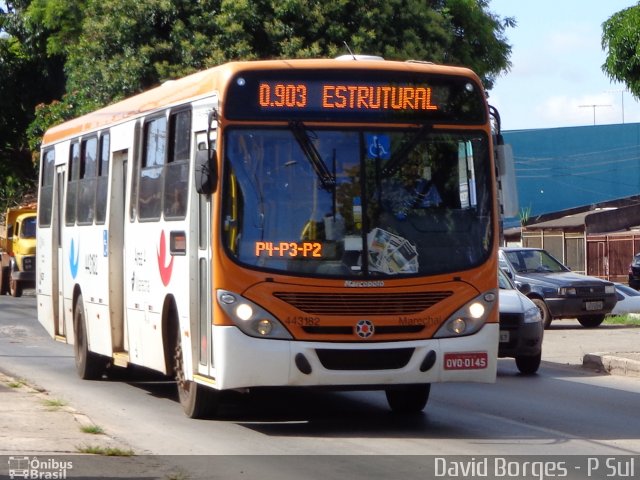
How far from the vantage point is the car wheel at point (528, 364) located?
16.4 meters

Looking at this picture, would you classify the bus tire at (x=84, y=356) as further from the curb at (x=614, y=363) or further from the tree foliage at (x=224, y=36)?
the tree foliage at (x=224, y=36)

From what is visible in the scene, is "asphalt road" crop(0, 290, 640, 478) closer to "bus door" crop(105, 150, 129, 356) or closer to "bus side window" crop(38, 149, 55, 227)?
"bus door" crop(105, 150, 129, 356)

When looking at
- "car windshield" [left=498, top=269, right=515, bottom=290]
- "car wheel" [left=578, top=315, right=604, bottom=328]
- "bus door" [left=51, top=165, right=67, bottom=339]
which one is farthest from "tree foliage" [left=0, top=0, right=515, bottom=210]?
"bus door" [left=51, top=165, right=67, bottom=339]

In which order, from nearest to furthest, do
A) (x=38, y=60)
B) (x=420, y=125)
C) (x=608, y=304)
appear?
1. (x=420, y=125)
2. (x=608, y=304)
3. (x=38, y=60)

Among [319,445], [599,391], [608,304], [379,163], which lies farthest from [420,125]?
[608,304]

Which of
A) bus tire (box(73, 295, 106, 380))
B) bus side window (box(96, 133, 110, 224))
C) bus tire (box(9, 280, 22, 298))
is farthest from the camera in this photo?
bus tire (box(9, 280, 22, 298))

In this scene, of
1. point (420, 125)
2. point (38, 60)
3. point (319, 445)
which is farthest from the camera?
point (38, 60)

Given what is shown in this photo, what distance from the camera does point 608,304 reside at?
24.8m

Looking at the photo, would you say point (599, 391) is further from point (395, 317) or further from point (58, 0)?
point (58, 0)

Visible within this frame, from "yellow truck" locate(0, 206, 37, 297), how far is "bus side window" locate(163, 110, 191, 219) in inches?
1067

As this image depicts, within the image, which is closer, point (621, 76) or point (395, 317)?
point (395, 317)

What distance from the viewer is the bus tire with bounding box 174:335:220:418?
37.0 feet

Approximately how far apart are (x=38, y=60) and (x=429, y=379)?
37924 millimetres

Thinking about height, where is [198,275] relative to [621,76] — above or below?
below
